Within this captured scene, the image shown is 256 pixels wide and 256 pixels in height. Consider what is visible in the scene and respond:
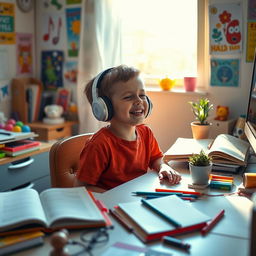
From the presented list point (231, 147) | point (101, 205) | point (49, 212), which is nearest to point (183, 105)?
point (231, 147)

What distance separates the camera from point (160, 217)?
1062 mm

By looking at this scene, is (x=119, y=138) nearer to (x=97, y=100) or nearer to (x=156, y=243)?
(x=97, y=100)

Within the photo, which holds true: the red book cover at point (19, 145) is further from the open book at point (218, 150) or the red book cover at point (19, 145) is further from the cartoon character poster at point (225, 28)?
the cartoon character poster at point (225, 28)

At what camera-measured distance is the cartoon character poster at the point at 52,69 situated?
9.65ft

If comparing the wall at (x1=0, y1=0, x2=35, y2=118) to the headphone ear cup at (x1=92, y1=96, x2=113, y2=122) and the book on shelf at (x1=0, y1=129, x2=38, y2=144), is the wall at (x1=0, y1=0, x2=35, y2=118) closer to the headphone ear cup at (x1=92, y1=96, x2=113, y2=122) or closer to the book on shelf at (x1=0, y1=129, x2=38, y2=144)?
the book on shelf at (x1=0, y1=129, x2=38, y2=144)

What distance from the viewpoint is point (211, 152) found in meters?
1.62

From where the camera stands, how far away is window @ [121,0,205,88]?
2.56 m

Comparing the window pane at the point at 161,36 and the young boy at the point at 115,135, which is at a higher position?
the window pane at the point at 161,36

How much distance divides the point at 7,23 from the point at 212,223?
2.23 meters

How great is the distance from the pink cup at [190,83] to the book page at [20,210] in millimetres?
1487

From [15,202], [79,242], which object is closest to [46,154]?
[15,202]

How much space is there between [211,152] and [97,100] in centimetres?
50

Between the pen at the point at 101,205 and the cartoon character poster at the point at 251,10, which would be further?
the cartoon character poster at the point at 251,10

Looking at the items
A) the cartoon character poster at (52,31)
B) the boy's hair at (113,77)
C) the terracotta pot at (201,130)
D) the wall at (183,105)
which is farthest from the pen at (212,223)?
the cartoon character poster at (52,31)
